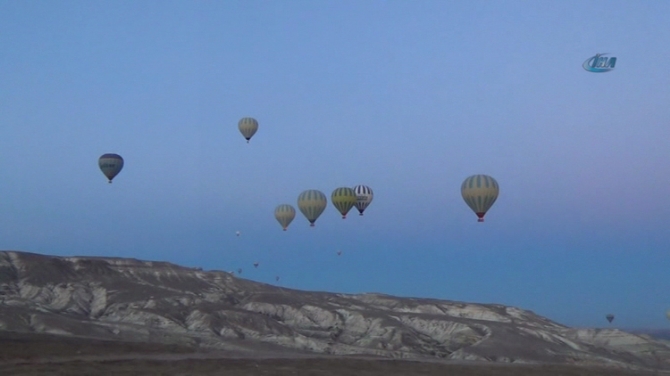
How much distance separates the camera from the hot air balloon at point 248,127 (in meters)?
77.7

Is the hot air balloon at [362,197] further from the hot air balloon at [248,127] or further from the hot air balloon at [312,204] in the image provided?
the hot air balloon at [248,127]

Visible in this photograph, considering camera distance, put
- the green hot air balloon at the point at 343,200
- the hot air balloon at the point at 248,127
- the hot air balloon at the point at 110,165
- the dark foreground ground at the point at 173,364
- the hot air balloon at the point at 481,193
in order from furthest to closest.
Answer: the hot air balloon at the point at 248,127 < the hot air balloon at the point at 110,165 < the green hot air balloon at the point at 343,200 < the hot air balloon at the point at 481,193 < the dark foreground ground at the point at 173,364

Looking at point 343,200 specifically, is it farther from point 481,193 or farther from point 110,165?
point 110,165

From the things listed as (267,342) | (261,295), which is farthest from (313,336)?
(261,295)

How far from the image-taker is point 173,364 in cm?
4806

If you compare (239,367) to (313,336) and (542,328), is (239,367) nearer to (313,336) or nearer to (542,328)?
(313,336)

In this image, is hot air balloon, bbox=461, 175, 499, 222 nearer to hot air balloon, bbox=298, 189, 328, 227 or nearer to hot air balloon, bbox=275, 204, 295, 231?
hot air balloon, bbox=298, 189, 328, 227

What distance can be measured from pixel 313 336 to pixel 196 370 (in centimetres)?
3584

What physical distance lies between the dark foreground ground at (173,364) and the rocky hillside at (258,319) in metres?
9.37

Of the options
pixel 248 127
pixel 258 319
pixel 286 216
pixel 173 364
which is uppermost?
pixel 248 127

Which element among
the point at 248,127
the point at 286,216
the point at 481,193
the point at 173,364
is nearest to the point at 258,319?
the point at 286,216

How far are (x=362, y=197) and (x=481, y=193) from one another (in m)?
14.8

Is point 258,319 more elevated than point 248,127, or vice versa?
point 248,127

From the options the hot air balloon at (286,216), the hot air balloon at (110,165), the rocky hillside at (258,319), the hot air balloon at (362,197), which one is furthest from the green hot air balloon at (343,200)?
the hot air balloon at (110,165)
